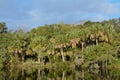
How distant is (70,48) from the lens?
68500 mm

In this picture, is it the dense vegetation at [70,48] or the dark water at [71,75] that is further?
the dense vegetation at [70,48]

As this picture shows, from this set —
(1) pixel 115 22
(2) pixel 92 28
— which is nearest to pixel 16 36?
(2) pixel 92 28

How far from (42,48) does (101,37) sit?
12.2m

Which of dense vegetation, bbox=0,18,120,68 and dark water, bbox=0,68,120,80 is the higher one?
dense vegetation, bbox=0,18,120,68

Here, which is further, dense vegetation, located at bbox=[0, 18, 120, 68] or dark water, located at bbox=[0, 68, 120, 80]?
dense vegetation, located at bbox=[0, 18, 120, 68]

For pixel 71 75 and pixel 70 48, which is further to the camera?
pixel 70 48

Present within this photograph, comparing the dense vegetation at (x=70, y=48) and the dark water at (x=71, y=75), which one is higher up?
the dense vegetation at (x=70, y=48)

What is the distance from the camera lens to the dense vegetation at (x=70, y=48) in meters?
62.9

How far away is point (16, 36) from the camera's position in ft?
242

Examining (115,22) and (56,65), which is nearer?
(56,65)

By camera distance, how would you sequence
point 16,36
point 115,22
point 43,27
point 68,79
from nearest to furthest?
point 68,79 < point 16,36 < point 43,27 < point 115,22

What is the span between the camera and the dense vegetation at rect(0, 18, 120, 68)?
62875mm

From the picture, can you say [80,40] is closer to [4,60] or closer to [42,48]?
[42,48]

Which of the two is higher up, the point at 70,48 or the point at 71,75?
the point at 70,48
